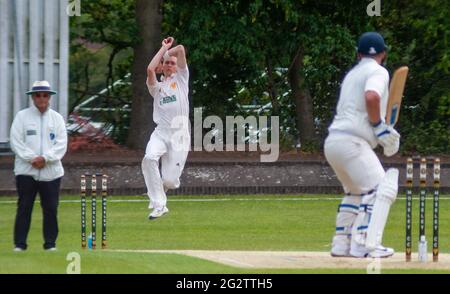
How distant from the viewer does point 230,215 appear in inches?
858

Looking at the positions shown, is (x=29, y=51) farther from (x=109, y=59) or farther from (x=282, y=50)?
(x=282, y=50)

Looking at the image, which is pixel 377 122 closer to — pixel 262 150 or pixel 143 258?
pixel 143 258

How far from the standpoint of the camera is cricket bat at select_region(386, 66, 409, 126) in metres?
12.8

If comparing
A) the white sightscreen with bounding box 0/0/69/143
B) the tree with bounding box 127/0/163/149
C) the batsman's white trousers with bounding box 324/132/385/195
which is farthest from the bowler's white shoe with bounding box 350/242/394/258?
the tree with bounding box 127/0/163/149

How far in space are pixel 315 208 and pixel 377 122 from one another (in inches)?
411

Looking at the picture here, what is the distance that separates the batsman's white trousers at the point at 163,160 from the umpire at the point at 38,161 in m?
4.27

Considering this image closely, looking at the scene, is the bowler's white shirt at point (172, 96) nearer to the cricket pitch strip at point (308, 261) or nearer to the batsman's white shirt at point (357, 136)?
the cricket pitch strip at point (308, 261)

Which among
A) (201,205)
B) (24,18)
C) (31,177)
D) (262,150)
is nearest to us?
(31,177)

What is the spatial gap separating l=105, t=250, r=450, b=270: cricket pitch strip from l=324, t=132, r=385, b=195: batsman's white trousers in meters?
0.73

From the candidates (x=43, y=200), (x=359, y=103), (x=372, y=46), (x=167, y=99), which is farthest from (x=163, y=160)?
(x=359, y=103)

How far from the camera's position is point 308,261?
524 inches

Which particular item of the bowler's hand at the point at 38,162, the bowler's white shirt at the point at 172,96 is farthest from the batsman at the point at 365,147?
the bowler's white shirt at the point at 172,96

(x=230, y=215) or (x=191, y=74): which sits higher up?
(x=191, y=74)
